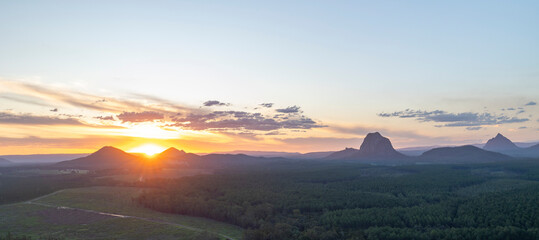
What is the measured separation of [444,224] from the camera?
126062mm

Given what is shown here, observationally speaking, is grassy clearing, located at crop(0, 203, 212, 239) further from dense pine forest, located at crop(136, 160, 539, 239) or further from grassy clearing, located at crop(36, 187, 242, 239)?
dense pine forest, located at crop(136, 160, 539, 239)

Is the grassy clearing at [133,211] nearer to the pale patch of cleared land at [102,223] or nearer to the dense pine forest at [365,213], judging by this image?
the pale patch of cleared land at [102,223]

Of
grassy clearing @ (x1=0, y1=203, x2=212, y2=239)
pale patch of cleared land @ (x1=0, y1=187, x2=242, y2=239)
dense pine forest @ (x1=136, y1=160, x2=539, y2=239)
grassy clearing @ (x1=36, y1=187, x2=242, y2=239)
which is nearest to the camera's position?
dense pine forest @ (x1=136, y1=160, x2=539, y2=239)

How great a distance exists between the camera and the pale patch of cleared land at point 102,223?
4823 inches

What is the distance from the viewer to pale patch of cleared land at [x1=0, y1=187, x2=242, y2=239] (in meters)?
122

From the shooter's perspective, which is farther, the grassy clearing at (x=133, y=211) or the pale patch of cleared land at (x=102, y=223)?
the grassy clearing at (x=133, y=211)

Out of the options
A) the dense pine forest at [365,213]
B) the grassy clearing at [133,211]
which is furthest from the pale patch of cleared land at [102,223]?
the dense pine forest at [365,213]

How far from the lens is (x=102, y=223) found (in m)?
137

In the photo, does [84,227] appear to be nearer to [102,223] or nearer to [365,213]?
[102,223]

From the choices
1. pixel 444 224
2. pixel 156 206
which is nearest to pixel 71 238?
pixel 156 206

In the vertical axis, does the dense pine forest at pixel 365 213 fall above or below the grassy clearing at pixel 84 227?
above

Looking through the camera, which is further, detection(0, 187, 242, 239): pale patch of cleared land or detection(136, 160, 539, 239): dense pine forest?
detection(0, 187, 242, 239): pale patch of cleared land

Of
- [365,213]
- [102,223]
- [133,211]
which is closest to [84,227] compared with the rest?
[102,223]

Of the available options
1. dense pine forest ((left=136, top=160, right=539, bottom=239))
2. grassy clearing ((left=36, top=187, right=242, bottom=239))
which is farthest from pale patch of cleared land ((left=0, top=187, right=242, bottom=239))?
dense pine forest ((left=136, top=160, right=539, bottom=239))
